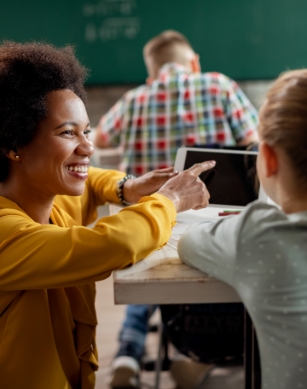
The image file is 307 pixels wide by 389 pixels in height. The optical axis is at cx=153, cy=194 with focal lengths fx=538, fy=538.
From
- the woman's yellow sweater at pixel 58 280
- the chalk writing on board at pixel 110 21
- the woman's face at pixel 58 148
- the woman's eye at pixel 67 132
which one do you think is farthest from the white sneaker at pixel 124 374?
the chalk writing on board at pixel 110 21

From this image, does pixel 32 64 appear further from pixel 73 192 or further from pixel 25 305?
pixel 25 305

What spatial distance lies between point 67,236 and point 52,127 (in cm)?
29

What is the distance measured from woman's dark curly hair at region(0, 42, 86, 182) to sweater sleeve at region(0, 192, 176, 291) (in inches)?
8.3

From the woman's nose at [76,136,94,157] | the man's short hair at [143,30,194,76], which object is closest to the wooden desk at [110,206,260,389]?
the woman's nose at [76,136,94,157]

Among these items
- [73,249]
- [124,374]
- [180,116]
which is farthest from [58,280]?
[180,116]

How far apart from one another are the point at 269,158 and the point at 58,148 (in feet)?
1.56

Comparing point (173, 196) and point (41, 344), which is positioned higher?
point (173, 196)

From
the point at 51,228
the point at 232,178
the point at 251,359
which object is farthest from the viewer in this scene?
the point at 232,178

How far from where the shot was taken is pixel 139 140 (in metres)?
2.60

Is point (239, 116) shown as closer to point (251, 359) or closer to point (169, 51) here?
point (169, 51)


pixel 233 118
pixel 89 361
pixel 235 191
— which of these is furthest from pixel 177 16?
pixel 89 361

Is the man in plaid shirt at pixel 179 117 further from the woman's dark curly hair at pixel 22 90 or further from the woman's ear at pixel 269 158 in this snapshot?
the woman's ear at pixel 269 158

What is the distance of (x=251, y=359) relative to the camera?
1244 mm

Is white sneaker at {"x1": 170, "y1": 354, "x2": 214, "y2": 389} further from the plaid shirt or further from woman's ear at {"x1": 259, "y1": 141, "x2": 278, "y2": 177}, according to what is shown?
woman's ear at {"x1": 259, "y1": 141, "x2": 278, "y2": 177}
